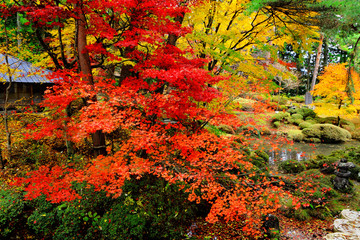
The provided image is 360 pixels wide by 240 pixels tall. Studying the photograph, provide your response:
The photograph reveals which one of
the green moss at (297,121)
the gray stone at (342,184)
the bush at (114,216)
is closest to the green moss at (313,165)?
the gray stone at (342,184)

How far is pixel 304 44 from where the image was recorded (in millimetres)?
6586

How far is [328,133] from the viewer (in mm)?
17188

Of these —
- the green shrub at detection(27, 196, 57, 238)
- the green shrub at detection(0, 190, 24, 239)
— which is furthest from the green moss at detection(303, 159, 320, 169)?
the green shrub at detection(0, 190, 24, 239)

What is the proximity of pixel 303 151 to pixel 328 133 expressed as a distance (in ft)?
13.4

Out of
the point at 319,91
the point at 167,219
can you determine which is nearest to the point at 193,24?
the point at 167,219

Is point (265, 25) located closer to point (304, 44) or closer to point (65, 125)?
point (304, 44)

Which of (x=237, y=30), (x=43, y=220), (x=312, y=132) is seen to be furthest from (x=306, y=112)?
(x=43, y=220)

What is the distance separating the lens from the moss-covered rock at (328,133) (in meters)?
17.0

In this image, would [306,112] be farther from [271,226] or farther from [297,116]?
[271,226]

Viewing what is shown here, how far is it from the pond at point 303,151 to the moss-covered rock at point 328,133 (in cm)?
55

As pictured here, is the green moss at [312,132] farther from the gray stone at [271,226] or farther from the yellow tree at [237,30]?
the gray stone at [271,226]

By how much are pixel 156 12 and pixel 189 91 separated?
2654mm

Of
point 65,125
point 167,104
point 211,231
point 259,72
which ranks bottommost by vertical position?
point 211,231

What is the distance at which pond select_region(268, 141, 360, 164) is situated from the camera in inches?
562
